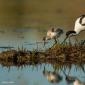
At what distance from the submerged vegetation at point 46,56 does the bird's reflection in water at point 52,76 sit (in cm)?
126

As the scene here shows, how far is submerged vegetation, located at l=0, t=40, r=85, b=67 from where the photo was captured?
1700 centimetres

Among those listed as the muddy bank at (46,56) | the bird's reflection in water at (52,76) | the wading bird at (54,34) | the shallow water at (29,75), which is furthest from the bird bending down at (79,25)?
the bird's reflection in water at (52,76)

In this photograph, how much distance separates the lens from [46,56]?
17.2 m

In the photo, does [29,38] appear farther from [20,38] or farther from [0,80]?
[0,80]

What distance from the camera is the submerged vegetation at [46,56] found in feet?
55.8

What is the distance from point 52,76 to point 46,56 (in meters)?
2.03

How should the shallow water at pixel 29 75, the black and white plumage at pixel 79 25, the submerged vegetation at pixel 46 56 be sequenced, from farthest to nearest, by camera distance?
the black and white plumage at pixel 79 25, the submerged vegetation at pixel 46 56, the shallow water at pixel 29 75

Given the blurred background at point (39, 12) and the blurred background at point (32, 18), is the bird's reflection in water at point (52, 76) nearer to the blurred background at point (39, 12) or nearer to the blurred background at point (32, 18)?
the blurred background at point (32, 18)

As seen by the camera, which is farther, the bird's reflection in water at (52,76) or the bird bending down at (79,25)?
the bird bending down at (79,25)

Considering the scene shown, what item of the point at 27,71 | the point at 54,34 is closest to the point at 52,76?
the point at 27,71

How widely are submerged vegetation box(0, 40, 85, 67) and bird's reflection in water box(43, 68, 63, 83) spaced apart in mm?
1259

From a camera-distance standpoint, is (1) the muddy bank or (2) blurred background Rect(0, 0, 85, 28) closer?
(1) the muddy bank

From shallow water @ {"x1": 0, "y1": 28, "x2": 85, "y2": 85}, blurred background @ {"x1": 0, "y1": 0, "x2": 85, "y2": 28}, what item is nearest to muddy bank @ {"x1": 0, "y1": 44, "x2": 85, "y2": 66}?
shallow water @ {"x1": 0, "y1": 28, "x2": 85, "y2": 85}

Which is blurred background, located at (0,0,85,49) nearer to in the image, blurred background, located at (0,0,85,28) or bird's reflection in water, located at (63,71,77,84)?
blurred background, located at (0,0,85,28)
